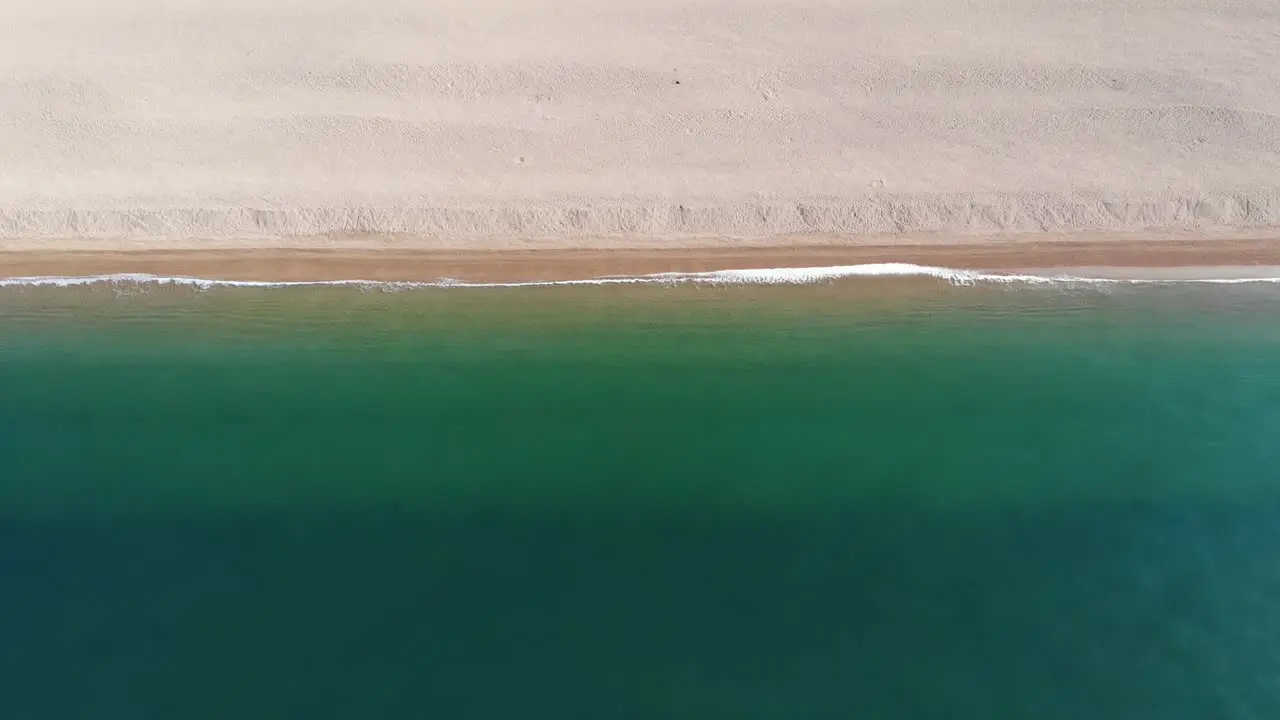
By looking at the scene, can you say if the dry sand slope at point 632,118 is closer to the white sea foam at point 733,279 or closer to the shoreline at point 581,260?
the shoreline at point 581,260

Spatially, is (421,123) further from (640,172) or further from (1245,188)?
(1245,188)

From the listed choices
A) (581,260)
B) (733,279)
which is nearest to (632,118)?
(581,260)

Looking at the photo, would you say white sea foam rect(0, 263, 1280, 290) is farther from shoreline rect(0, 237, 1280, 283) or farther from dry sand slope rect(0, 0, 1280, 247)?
dry sand slope rect(0, 0, 1280, 247)

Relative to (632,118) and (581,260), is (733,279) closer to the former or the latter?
(581,260)

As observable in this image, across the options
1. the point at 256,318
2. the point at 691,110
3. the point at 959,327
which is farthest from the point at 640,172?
the point at 256,318

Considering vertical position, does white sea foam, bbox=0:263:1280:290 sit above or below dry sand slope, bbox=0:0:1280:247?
below

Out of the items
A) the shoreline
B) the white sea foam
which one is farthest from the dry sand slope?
the white sea foam
